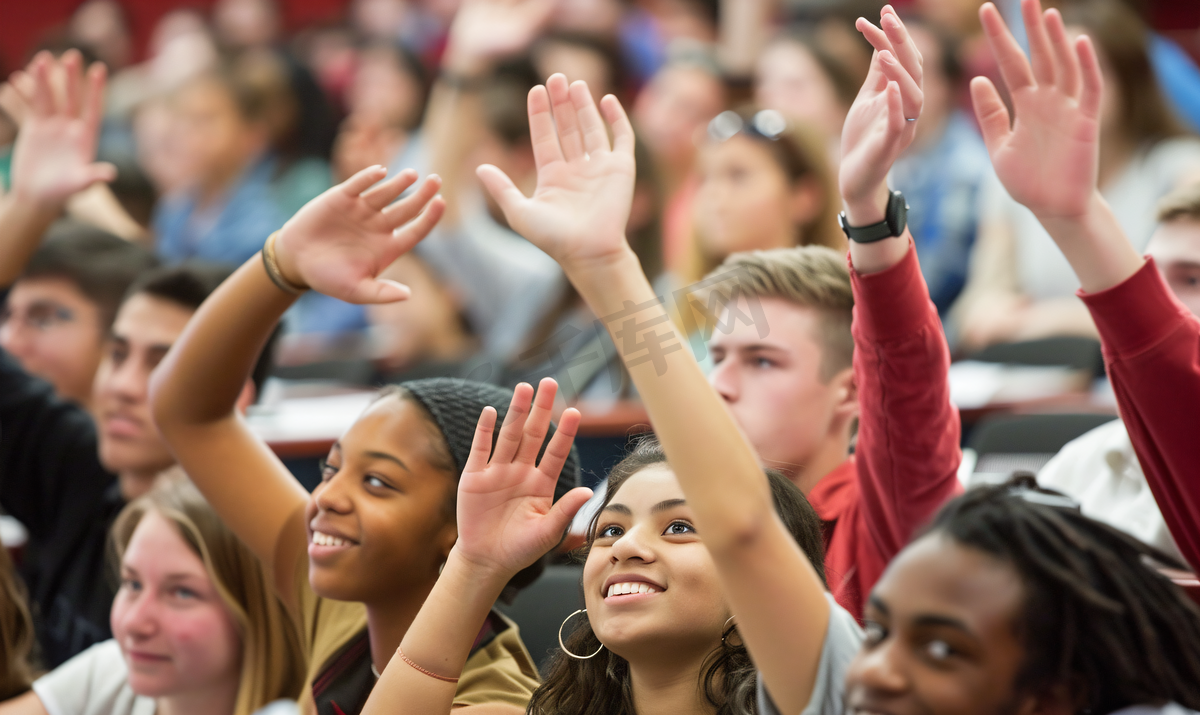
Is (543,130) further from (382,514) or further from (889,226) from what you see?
(382,514)

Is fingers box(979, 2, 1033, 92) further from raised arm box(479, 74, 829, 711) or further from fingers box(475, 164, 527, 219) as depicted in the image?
fingers box(475, 164, 527, 219)

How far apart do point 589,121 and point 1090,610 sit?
639 mm

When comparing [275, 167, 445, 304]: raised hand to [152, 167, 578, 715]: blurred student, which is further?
[275, 167, 445, 304]: raised hand

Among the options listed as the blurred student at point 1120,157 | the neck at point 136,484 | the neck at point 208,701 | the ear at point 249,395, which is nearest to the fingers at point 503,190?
the neck at point 208,701

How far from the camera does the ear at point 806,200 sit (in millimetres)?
2920

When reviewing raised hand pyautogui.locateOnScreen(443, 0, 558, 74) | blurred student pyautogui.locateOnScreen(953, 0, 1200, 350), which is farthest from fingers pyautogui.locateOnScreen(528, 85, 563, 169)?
raised hand pyautogui.locateOnScreen(443, 0, 558, 74)

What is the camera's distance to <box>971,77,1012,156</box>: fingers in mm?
1274

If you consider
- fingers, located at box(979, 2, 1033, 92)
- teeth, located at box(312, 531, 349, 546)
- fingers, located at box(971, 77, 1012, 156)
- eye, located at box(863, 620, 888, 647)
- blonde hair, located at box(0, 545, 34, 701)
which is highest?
fingers, located at box(979, 2, 1033, 92)

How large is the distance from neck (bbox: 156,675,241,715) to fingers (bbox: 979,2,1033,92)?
4.54 feet

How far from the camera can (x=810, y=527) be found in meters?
1.38

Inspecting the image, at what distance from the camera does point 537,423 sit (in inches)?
52.1

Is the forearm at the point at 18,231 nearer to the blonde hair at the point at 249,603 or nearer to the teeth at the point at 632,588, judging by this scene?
Answer: the blonde hair at the point at 249,603

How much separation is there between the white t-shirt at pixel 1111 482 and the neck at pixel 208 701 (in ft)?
4.06

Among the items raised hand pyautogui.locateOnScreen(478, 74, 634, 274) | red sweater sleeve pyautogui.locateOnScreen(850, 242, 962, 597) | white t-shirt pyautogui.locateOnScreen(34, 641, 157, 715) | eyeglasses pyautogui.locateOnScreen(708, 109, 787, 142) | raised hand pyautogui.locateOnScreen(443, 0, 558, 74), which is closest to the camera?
raised hand pyautogui.locateOnScreen(478, 74, 634, 274)
